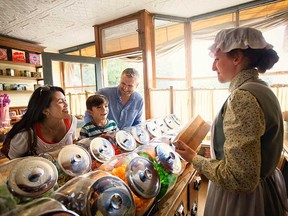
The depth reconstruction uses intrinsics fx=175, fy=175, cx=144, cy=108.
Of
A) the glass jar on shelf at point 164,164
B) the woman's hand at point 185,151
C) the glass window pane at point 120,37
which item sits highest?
the glass window pane at point 120,37

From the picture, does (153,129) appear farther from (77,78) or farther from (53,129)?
(77,78)

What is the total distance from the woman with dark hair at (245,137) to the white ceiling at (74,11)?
6.38ft

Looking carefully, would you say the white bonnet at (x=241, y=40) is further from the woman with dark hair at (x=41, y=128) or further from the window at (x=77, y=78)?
the window at (x=77, y=78)

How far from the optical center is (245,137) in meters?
0.61

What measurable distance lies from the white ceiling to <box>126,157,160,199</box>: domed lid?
89.4 inches

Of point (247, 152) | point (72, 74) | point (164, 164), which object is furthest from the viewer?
point (72, 74)

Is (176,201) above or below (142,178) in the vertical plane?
below

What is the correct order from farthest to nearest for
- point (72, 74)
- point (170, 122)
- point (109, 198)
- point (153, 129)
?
point (72, 74), point (170, 122), point (153, 129), point (109, 198)

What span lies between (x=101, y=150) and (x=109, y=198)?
1.34 feet

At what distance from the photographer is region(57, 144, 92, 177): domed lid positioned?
679mm

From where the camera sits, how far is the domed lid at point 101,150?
2.78 feet

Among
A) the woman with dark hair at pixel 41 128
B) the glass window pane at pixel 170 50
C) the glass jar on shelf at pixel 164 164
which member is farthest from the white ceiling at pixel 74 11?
the glass jar on shelf at pixel 164 164

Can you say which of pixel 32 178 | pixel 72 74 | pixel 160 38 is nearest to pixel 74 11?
pixel 160 38

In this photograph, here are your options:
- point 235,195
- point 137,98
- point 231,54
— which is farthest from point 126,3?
point 235,195
